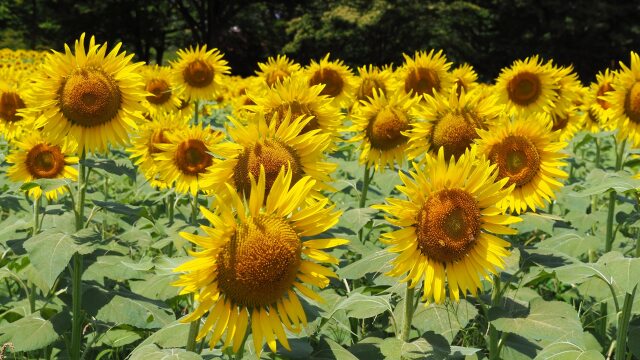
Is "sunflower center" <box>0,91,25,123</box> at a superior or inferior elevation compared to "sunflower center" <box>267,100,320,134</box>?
inferior

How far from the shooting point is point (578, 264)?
2.80 m

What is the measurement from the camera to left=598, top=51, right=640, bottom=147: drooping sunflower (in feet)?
16.1

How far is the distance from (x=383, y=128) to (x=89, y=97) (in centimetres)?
188

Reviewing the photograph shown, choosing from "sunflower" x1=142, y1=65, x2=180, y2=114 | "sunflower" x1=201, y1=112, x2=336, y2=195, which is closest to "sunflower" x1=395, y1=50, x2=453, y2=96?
"sunflower" x1=142, y1=65, x2=180, y2=114

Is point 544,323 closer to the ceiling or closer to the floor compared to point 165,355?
closer to the ceiling

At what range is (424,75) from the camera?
5633mm

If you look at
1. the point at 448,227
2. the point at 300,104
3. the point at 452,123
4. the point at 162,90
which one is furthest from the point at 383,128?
the point at 162,90

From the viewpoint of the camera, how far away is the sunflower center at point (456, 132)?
11.4 ft

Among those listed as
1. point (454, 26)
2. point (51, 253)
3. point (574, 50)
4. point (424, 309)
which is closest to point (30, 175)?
point (51, 253)

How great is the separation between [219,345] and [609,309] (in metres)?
2.25

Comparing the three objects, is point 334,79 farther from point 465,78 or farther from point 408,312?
point 408,312

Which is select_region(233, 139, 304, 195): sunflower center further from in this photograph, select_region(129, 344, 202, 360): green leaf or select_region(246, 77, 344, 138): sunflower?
select_region(246, 77, 344, 138): sunflower

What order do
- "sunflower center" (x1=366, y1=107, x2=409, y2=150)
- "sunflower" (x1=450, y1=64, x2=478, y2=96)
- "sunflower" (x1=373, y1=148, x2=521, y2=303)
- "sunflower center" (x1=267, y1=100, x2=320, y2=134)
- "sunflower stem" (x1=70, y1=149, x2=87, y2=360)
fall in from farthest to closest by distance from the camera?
"sunflower" (x1=450, y1=64, x2=478, y2=96) < "sunflower center" (x1=366, y1=107, x2=409, y2=150) < "sunflower center" (x1=267, y1=100, x2=320, y2=134) < "sunflower stem" (x1=70, y1=149, x2=87, y2=360) < "sunflower" (x1=373, y1=148, x2=521, y2=303)

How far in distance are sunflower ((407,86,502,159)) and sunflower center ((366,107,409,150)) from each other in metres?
0.65
